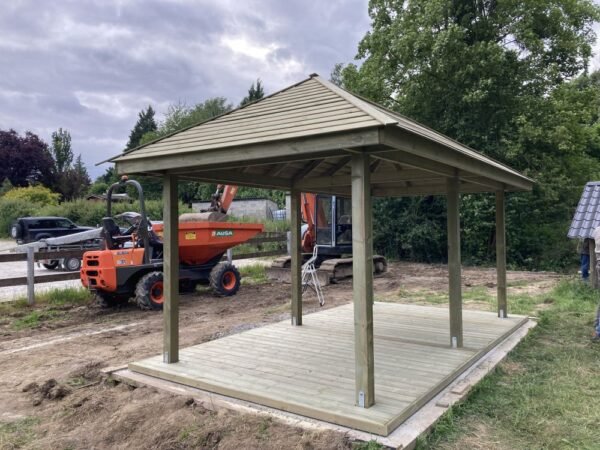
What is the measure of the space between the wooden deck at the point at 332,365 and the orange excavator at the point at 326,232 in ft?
18.1

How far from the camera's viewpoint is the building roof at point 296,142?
3.09m

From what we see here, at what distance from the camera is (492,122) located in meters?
14.5

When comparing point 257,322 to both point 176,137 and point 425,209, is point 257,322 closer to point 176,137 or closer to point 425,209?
point 176,137

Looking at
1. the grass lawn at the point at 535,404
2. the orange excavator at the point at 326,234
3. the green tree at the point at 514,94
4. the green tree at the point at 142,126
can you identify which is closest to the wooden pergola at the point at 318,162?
the grass lawn at the point at 535,404

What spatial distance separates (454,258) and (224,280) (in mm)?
5539

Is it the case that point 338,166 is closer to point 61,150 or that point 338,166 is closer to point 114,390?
point 114,390

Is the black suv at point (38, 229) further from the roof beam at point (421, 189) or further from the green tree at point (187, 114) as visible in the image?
the green tree at point (187, 114)

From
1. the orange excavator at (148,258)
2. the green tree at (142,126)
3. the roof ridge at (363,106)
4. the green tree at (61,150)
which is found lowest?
the orange excavator at (148,258)

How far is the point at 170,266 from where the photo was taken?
169 inches

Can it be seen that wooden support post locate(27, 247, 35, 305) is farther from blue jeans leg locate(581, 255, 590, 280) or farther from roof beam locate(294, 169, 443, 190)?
blue jeans leg locate(581, 255, 590, 280)

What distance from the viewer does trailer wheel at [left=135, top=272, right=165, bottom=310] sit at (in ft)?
25.1

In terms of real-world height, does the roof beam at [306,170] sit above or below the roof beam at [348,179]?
above

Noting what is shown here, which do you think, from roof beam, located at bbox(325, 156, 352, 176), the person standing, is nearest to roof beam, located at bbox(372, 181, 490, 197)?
roof beam, located at bbox(325, 156, 352, 176)

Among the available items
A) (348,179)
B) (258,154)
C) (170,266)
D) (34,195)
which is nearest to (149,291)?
(170,266)
